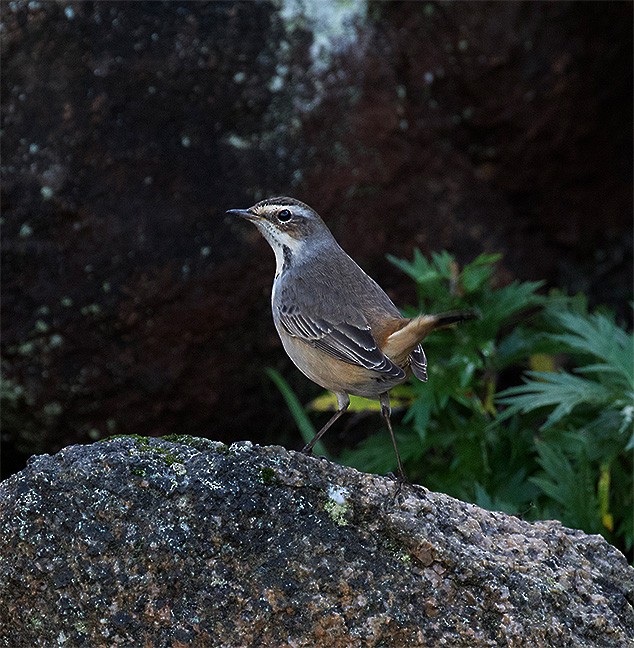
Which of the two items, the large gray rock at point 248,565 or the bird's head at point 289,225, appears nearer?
the large gray rock at point 248,565

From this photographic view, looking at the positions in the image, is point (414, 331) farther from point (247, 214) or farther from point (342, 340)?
point (247, 214)

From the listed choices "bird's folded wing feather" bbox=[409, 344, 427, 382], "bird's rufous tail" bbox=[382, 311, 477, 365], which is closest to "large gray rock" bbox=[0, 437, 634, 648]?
"bird's rufous tail" bbox=[382, 311, 477, 365]

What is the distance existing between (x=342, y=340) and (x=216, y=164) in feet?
9.39

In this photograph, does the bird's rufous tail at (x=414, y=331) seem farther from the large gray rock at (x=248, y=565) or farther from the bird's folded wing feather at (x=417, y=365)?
the large gray rock at (x=248, y=565)

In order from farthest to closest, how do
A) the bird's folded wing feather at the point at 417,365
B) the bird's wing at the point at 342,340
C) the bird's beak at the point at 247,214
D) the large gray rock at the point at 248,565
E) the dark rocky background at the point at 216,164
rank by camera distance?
the dark rocky background at the point at 216,164 → the bird's beak at the point at 247,214 → the bird's folded wing feather at the point at 417,365 → the bird's wing at the point at 342,340 → the large gray rock at the point at 248,565

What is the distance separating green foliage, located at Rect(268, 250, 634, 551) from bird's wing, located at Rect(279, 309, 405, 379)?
61.9 inches

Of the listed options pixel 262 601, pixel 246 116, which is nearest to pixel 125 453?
pixel 262 601

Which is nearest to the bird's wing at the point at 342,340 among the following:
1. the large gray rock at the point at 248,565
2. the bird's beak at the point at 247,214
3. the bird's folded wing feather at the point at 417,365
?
the bird's folded wing feather at the point at 417,365

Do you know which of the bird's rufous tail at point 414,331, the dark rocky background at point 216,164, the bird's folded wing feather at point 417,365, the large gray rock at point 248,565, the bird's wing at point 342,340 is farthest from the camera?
the dark rocky background at point 216,164

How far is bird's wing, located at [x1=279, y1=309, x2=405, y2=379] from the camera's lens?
472 cm

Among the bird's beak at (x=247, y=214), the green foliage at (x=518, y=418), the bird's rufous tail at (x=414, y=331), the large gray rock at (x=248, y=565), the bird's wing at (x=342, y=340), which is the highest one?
the bird's beak at (x=247, y=214)

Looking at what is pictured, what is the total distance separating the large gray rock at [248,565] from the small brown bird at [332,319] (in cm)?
80

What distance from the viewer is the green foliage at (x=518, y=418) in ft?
20.1

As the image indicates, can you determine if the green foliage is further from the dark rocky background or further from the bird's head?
the bird's head
